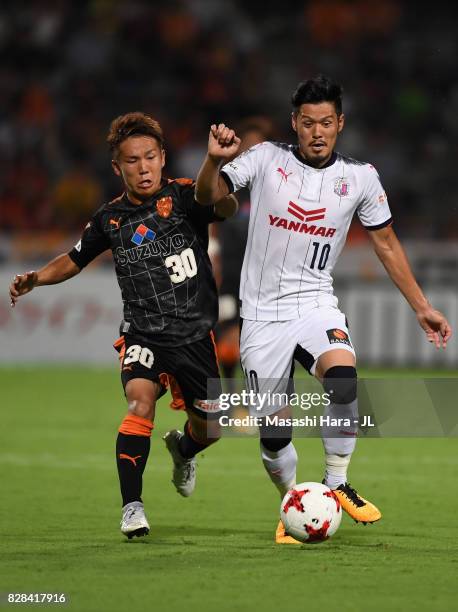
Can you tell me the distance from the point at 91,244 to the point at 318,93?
1.36 meters

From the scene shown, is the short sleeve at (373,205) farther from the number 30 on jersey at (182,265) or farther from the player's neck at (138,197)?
the player's neck at (138,197)

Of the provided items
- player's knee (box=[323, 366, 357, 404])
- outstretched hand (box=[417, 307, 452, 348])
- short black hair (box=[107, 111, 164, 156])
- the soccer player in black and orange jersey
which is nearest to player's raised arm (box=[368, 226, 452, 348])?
outstretched hand (box=[417, 307, 452, 348])

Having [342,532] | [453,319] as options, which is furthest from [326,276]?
[453,319]

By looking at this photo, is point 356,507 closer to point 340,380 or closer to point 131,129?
point 340,380

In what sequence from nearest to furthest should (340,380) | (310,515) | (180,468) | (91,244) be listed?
(310,515)
(340,380)
(91,244)
(180,468)

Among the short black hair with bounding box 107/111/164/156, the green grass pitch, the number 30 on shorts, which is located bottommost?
the green grass pitch

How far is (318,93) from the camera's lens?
5742 millimetres

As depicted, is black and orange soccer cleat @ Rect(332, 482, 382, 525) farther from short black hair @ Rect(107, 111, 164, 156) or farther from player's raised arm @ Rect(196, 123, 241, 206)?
short black hair @ Rect(107, 111, 164, 156)

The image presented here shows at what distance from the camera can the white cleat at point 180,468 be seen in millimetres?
6637

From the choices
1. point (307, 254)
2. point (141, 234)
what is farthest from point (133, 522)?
point (307, 254)

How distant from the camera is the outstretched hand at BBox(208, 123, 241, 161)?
5.27 meters

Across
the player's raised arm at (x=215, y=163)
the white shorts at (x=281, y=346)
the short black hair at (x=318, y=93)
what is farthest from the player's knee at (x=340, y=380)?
the short black hair at (x=318, y=93)

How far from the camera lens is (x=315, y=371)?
18.9 ft

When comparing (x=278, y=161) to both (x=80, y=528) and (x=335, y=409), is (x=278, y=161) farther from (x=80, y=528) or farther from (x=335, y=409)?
(x=80, y=528)
